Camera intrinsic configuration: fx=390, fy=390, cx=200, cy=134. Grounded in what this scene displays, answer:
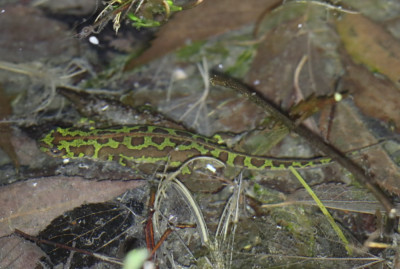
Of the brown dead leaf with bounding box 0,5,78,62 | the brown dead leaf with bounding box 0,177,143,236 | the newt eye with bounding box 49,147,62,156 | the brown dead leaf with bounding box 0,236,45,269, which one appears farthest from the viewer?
the brown dead leaf with bounding box 0,5,78,62

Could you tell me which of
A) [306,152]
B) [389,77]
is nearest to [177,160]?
[306,152]

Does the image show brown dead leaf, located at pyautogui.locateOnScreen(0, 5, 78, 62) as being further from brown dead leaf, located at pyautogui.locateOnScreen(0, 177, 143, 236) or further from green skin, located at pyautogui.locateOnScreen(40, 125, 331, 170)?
brown dead leaf, located at pyautogui.locateOnScreen(0, 177, 143, 236)

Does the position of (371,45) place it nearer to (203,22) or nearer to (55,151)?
(203,22)

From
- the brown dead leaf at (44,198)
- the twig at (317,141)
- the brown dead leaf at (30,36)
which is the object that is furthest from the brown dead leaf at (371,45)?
the brown dead leaf at (30,36)

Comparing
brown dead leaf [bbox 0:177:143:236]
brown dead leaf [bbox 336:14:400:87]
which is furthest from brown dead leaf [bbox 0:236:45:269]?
brown dead leaf [bbox 336:14:400:87]

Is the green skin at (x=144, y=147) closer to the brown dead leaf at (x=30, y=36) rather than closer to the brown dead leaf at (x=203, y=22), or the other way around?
the brown dead leaf at (x=203, y=22)

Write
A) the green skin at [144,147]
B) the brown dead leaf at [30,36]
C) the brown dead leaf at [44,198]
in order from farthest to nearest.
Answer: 1. the brown dead leaf at [30,36]
2. the green skin at [144,147]
3. the brown dead leaf at [44,198]
